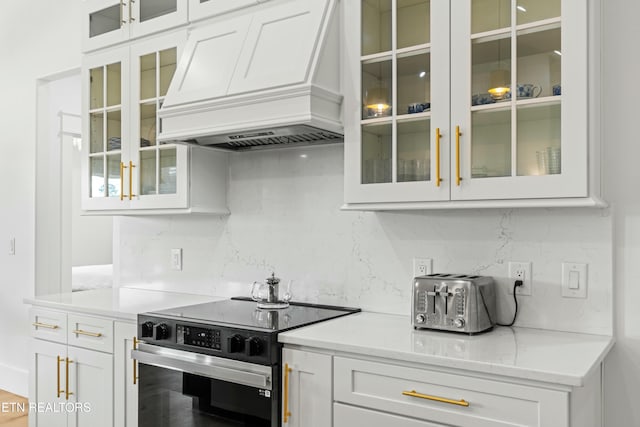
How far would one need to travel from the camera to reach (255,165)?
295cm

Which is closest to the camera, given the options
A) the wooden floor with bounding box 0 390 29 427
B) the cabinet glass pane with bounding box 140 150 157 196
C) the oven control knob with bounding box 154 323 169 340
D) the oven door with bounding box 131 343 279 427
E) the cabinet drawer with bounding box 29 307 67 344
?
the oven door with bounding box 131 343 279 427

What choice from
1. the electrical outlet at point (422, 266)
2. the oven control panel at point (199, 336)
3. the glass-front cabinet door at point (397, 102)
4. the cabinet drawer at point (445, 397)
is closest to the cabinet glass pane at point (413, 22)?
the glass-front cabinet door at point (397, 102)

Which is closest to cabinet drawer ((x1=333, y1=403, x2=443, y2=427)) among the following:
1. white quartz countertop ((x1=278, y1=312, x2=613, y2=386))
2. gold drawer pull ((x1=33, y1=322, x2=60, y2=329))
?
white quartz countertop ((x1=278, y1=312, x2=613, y2=386))

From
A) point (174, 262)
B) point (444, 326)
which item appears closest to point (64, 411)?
point (174, 262)

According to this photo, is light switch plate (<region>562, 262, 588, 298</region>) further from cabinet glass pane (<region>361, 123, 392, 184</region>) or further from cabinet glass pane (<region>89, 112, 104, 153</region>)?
cabinet glass pane (<region>89, 112, 104, 153</region>)

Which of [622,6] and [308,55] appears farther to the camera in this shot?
[308,55]

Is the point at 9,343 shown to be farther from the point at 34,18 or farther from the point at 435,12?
the point at 435,12

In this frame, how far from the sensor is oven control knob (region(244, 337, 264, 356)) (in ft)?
6.68

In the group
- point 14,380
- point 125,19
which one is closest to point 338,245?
point 125,19

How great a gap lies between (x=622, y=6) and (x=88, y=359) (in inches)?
108

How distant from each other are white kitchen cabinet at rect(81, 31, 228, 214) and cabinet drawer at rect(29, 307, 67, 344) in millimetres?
615

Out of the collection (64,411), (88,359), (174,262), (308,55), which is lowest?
(64,411)

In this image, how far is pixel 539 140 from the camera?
1.86 meters

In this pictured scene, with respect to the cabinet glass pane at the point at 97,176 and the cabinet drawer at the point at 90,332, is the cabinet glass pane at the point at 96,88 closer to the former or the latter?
the cabinet glass pane at the point at 97,176
